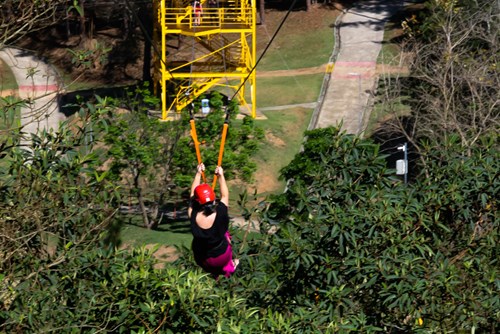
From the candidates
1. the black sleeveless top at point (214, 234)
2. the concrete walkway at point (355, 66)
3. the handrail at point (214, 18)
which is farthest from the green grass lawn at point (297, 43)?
the black sleeveless top at point (214, 234)

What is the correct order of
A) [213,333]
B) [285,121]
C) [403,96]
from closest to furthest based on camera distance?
[213,333] < [403,96] < [285,121]

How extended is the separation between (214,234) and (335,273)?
5.42ft

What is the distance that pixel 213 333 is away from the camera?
10.1 m

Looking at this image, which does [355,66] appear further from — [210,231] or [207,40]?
[210,231]

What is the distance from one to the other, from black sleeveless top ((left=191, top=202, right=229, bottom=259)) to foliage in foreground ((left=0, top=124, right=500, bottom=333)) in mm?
456

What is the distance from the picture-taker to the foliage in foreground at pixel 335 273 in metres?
10.6

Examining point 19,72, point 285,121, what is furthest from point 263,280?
point 19,72

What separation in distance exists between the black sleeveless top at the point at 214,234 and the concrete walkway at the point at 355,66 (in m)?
28.2

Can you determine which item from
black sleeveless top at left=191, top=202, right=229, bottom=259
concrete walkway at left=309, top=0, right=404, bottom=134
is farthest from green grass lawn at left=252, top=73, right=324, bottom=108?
black sleeveless top at left=191, top=202, right=229, bottom=259

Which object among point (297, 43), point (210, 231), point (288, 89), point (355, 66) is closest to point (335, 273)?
point (210, 231)

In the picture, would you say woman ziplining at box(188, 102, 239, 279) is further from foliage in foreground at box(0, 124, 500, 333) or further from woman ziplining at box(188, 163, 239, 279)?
foliage in foreground at box(0, 124, 500, 333)

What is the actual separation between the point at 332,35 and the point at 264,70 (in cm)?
552

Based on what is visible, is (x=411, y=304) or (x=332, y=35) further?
(x=332, y=35)

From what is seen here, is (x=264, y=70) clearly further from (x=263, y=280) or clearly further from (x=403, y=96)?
(x=263, y=280)
